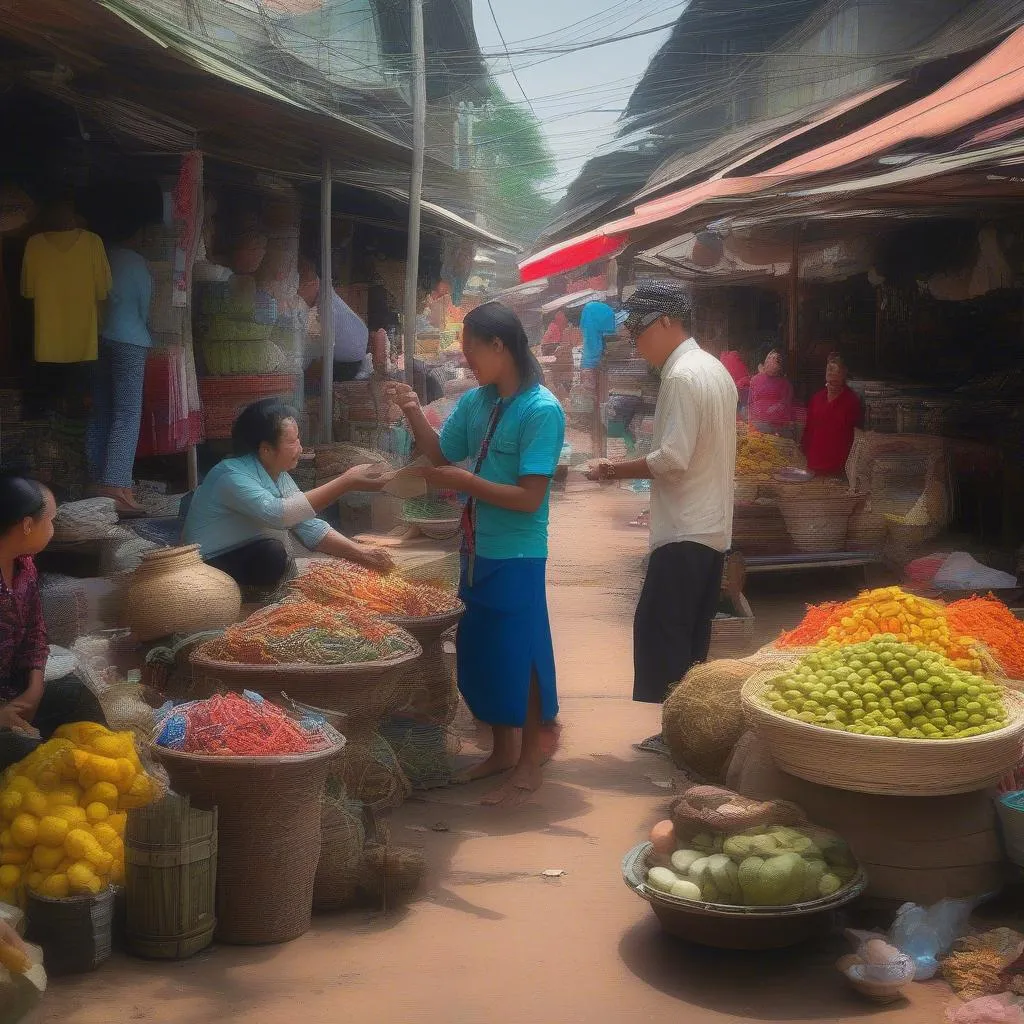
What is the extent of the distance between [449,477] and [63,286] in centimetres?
403

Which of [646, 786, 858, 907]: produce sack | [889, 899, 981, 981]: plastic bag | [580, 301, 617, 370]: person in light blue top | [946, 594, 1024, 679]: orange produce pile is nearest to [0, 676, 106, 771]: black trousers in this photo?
[646, 786, 858, 907]: produce sack

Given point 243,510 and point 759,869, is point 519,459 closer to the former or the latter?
point 243,510

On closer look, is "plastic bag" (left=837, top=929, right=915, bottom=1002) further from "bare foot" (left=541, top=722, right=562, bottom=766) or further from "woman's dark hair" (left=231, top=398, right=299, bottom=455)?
"woman's dark hair" (left=231, top=398, right=299, bottom=455)

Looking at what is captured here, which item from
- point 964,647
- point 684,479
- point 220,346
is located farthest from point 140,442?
point 964,647

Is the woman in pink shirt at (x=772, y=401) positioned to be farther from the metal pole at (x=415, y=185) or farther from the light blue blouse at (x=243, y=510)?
the light blue blouse at (x=243, y=510)

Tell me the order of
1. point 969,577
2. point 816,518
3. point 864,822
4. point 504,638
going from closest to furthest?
point 864,822 < point 504,638 < point 969,577 < point 816,518

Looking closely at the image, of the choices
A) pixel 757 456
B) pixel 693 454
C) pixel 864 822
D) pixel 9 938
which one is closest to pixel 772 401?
pixel 757 456

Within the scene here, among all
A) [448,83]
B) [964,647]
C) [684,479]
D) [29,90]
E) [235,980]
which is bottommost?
[235,980]

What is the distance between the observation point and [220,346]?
10.2 metres

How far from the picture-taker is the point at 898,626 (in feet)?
16.5

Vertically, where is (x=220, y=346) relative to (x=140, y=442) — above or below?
above

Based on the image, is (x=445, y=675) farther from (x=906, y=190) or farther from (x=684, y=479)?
(x=906, y=190)

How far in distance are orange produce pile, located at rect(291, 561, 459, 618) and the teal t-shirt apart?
40 centimetres

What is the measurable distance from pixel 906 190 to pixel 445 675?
11.3 feet
